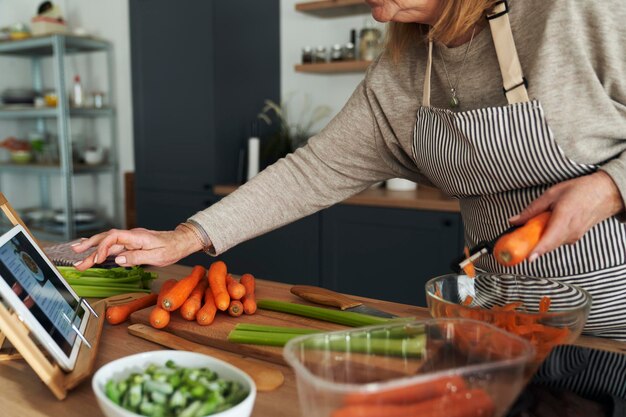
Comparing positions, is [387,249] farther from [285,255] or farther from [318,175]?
[318,175]

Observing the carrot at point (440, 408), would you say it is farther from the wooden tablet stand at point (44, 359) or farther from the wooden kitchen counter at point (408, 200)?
the wooden kitchen counter at point (408, 200)

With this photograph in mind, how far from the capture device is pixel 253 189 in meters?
1.32

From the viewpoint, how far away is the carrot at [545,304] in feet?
3.01

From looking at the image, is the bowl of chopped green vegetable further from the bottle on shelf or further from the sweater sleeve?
the bottle on shelf

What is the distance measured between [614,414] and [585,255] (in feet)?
1.52

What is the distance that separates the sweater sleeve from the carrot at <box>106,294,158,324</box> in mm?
223

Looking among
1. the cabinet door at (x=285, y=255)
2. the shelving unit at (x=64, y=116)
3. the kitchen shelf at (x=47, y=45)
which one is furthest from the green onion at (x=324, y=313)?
the kitchen shelf at (x=47, y=45)

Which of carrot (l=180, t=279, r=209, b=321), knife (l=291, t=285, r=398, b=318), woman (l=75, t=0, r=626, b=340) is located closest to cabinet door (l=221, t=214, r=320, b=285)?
woman (l=75, t=0, r=626, b=340)

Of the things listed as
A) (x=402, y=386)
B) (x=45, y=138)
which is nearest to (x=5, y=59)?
(x=45, y=138)

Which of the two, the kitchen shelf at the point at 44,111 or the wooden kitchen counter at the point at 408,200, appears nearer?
the wooden kitchen counter at the point at 408,200

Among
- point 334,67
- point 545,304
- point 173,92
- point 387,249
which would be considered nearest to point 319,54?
point 334,67

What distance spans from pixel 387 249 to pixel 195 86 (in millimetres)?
1460

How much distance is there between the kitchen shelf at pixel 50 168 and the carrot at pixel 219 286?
3117 mm

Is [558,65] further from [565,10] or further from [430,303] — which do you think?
[430,303]
